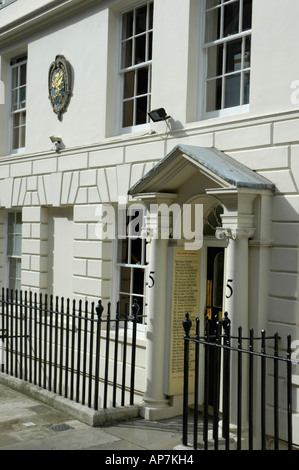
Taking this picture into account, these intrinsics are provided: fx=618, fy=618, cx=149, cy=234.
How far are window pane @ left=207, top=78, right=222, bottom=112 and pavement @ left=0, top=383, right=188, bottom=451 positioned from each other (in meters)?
4.56

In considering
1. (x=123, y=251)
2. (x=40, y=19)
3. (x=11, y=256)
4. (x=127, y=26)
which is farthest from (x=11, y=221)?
(x=127, y=26)

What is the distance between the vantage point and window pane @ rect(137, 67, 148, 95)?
10328 mm

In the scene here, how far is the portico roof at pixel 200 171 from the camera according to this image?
7.56 meters

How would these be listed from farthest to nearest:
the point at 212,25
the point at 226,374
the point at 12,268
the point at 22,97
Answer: the point at 12,268
the point at 22,97
the point at 212,25
the point at 226,374

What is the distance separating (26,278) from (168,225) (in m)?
4.88

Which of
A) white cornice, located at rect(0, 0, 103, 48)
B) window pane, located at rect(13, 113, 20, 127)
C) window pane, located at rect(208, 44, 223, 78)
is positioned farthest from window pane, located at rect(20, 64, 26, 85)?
window pane, located at rect(208, 44, 223, 78)

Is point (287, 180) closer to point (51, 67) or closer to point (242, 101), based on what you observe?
point (242, 101)

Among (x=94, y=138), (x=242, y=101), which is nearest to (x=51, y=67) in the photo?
(x=94, y=138)

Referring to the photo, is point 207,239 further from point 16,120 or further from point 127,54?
point 16,120

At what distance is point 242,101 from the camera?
855 centimetres

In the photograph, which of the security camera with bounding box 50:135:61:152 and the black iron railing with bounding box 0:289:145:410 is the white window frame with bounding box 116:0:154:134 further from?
the black iron railing with bounding box 0:289:145:410

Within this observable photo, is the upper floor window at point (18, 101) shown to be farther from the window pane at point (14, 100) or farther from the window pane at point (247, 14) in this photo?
the window pane at point (247, 14)

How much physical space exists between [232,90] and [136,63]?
241cm

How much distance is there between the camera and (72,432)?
795cm
